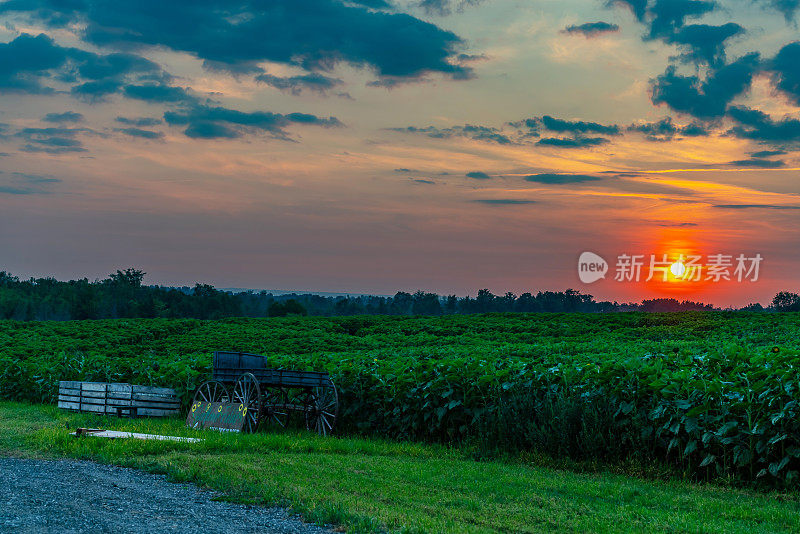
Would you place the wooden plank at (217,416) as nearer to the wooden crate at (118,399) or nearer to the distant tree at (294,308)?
the wooden crate at (118,399)

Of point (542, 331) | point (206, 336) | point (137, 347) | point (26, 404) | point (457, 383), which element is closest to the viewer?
point (457, 383)

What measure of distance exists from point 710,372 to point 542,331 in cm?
3669

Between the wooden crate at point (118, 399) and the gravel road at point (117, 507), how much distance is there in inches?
241

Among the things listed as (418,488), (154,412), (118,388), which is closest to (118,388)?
(118,388)

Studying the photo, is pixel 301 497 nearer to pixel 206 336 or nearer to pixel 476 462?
pixel 476 462

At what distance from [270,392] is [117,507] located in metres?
8.03

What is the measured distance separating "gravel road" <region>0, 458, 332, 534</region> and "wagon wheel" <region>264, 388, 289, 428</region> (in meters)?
4.79

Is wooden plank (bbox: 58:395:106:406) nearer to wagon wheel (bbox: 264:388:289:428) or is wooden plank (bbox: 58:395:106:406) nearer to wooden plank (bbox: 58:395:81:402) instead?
wooden plank (bbox: 58:395:81:402)

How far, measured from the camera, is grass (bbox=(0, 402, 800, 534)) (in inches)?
287

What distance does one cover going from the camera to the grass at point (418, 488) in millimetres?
7281

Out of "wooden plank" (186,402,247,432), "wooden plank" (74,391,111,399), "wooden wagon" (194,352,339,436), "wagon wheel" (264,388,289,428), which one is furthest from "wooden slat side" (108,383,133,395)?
"wagon wheel" (264,388,289,428)

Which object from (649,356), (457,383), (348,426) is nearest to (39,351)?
(348,426)

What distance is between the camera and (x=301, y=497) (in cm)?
792

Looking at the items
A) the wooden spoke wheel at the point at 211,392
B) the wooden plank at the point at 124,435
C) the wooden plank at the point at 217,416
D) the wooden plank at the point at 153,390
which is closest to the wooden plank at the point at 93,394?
the wooden plank at the point at 153,390
